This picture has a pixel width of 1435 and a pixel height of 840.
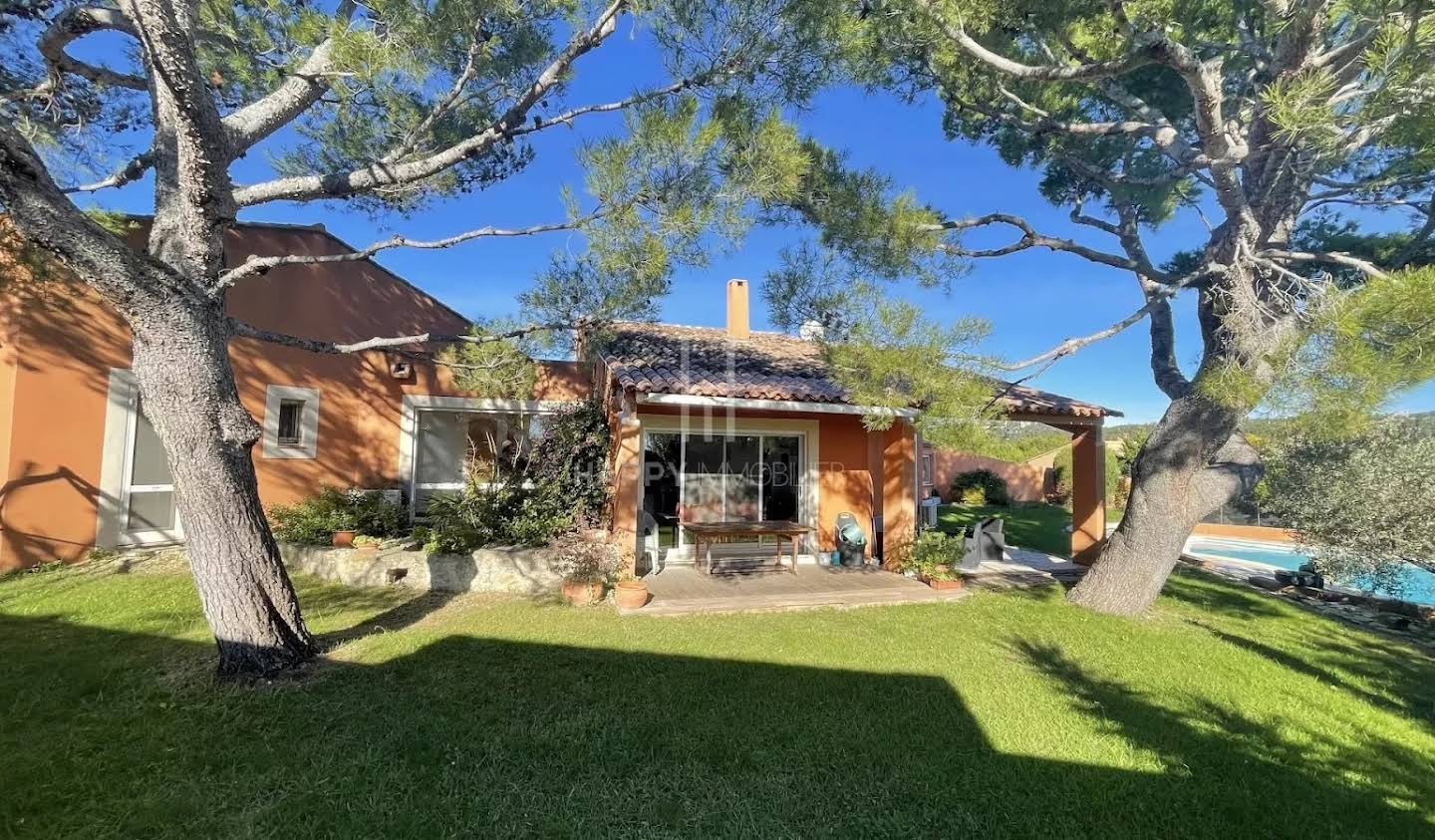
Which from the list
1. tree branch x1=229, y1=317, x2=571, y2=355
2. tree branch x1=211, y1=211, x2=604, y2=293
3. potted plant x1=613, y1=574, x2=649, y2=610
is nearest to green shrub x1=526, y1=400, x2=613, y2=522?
potted plant x1=613, y1=574, x2=649, y2=610

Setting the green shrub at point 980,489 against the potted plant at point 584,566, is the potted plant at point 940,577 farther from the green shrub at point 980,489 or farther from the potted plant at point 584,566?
the green shrub at point 980,489

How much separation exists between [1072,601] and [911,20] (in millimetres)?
9732

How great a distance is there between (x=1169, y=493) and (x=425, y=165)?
12.4 metres

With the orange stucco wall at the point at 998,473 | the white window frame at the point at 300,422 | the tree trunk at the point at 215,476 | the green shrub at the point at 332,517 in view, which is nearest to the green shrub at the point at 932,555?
the tree trunk at the point at 215,476

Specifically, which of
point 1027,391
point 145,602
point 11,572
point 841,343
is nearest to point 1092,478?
point 1027,391

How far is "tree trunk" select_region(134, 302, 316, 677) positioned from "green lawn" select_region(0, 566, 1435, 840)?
59 centimetres

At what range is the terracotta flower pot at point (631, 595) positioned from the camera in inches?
357

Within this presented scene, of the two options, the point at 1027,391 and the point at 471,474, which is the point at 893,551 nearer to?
the point at 1027,391

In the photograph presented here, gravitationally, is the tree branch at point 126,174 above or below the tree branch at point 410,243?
above

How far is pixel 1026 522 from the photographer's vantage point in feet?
73.4

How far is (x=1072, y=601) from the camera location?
1023cm

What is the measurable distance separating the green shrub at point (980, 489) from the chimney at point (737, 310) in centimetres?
1817

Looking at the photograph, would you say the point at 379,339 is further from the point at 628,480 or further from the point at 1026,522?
the point at 1026,522

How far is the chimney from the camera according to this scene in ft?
52.9
